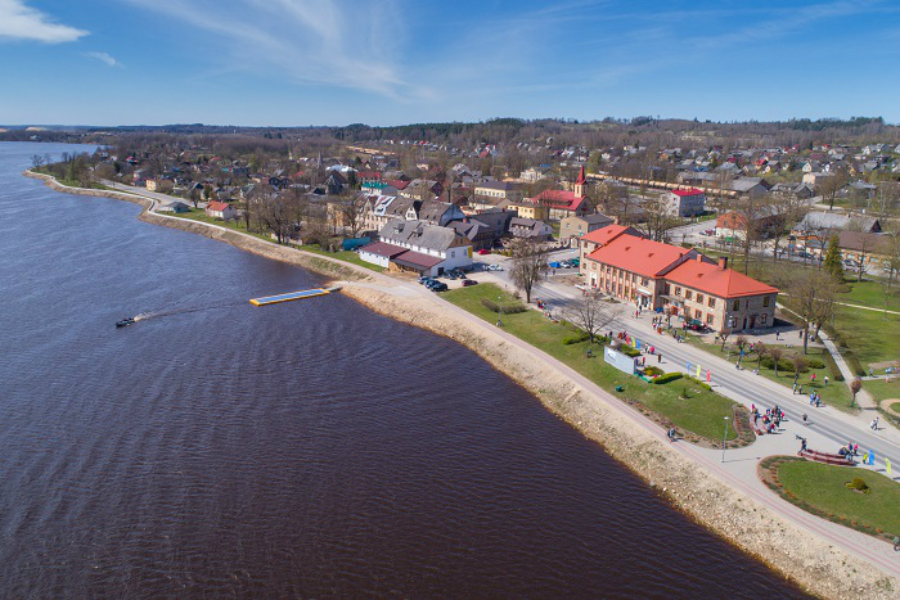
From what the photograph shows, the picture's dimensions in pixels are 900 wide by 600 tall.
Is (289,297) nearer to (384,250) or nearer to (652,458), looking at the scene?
(384,250)

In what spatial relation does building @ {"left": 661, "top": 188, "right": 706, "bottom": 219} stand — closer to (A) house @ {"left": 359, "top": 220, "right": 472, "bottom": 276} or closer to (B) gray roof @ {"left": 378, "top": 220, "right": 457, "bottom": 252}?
(B) gray roof @ {"left": 378, "top": 220, "right": 457, "bottom": 252}

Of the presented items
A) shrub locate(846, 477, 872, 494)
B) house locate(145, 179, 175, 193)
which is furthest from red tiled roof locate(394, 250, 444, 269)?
house locate(145, 179, 175, 193)

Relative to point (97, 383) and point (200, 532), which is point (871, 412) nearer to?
point (200, 532)

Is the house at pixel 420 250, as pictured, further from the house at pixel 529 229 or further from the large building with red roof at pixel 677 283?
the house at pixel 529 229

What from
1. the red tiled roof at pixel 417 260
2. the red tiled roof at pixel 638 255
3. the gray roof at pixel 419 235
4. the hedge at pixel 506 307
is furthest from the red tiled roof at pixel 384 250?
the red tiled roof at pixel 638 255

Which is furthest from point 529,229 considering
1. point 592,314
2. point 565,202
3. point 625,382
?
point 625,382
